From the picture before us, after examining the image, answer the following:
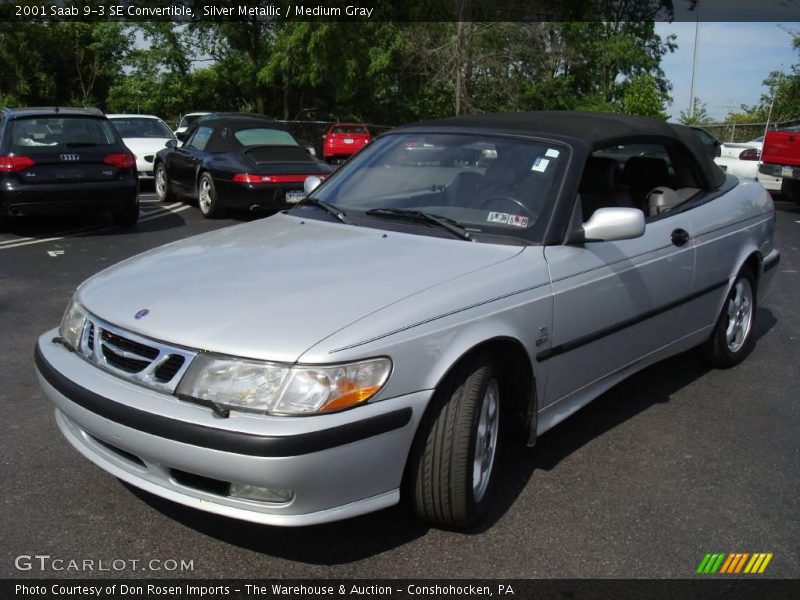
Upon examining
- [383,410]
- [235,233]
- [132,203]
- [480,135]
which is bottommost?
[132,203]

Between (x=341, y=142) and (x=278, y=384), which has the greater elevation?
(x=278, y=384)

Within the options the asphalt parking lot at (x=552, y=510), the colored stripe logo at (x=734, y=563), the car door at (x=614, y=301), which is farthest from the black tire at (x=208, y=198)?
the colored stripe logo at (x=734, y=563)

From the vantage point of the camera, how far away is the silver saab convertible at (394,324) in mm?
2668

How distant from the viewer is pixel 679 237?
4297 millimetres

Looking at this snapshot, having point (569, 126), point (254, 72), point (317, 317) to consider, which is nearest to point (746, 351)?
point (569, 126)

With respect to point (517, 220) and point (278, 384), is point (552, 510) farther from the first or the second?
point (278, 384)

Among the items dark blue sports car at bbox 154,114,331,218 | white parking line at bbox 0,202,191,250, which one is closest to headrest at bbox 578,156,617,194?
dark blue sports car at bbox 154,114,331,218

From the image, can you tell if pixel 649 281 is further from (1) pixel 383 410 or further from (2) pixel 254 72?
(2) pixel 254 72

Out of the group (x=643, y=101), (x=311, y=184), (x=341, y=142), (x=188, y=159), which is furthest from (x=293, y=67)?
(x=311, y=184)

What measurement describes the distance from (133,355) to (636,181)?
336cm

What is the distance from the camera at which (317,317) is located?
281cm

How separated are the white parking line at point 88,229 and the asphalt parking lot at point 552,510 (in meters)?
5.04

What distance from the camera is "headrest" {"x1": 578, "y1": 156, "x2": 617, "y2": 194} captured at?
167 inches
